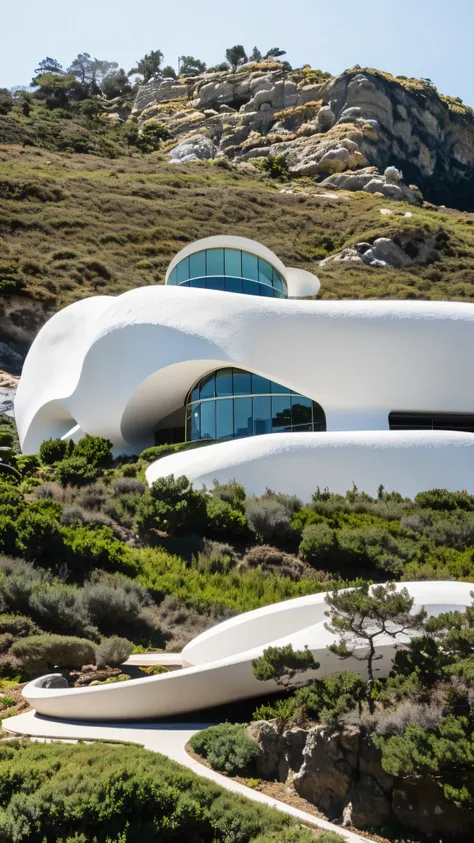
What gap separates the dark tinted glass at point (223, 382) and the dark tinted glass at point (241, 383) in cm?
22

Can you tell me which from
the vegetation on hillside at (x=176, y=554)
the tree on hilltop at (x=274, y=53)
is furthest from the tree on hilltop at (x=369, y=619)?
the tree on hilltop at (x=274, y=53)

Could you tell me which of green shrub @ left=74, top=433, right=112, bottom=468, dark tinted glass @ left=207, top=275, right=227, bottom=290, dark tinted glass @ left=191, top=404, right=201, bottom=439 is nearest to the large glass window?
dark tinted glass @ left=191, top=404, right=201, bottom=439

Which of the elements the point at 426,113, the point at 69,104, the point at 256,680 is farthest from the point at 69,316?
the point at 426,113

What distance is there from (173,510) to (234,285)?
13.0 meters

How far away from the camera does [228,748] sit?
6.79 m

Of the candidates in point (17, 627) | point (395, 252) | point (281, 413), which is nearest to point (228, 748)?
point (17, 627)

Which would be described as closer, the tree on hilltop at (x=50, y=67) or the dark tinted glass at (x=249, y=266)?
the dark tinted glass at (x=249, y=266)

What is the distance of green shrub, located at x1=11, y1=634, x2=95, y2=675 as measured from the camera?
9117 millimetres

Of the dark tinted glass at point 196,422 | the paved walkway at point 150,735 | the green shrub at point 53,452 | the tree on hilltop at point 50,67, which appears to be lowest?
the paved walkway at point 150,735

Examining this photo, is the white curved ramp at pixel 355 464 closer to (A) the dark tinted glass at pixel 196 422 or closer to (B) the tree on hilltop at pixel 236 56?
(A) the dark tinted glass at pixel 196 422

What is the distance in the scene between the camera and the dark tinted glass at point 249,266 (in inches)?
1038

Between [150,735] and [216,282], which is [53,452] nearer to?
[216,282]

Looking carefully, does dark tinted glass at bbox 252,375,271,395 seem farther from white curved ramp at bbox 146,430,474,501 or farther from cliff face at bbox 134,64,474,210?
cliff face at bbox 134,64,474,210

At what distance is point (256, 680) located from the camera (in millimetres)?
7570
